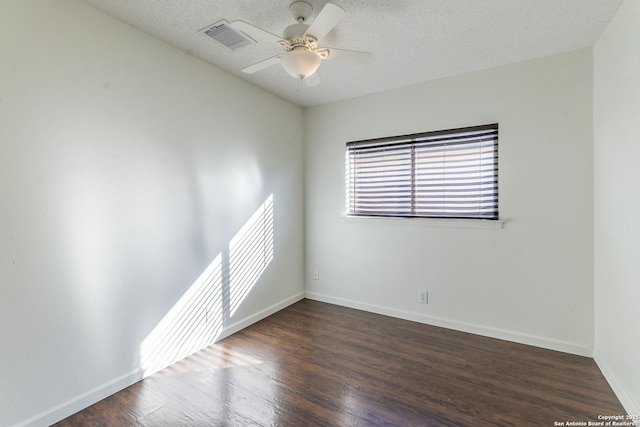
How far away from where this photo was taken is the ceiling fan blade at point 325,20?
1.49 metres

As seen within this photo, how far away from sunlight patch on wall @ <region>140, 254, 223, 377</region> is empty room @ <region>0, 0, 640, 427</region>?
0.8 inches

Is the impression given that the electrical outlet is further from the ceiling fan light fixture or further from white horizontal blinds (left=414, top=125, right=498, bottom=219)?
the ceiling fan light fixture

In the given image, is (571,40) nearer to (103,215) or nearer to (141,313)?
(103,215)

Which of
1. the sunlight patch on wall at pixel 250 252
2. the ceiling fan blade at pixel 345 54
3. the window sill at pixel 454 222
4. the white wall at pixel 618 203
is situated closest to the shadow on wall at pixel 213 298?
the sunlight patch on wall at pixel 250 252

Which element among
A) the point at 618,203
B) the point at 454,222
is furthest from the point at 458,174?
the point at 618,203

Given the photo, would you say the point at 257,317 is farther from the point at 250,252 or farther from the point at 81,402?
the point at 81,402

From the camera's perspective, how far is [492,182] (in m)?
2.79

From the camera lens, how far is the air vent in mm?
2096

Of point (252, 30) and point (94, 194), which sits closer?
point (252, 30)

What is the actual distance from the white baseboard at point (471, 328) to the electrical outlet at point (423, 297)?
0.15m

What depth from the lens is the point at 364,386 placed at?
2074 mm

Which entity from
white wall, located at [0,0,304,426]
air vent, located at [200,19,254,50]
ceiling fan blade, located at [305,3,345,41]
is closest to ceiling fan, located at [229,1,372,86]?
ceiling fan blade, located at [305,3,345,41]

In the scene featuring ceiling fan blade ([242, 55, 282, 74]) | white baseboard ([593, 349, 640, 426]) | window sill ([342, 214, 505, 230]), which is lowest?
white baseboard ([593, 349, 640, 426])

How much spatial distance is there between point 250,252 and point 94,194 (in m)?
1.50
